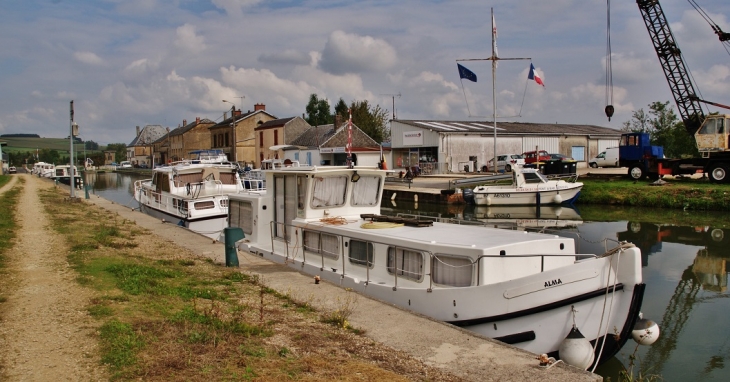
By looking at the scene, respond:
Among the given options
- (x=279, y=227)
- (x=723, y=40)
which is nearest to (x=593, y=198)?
(x=723, y=40)

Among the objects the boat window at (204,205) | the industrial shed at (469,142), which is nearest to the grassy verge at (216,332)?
the boat window at (204,205)

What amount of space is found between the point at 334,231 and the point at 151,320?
446cm

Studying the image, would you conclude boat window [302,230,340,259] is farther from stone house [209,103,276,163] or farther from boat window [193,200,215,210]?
stone house [209,103,276,163]

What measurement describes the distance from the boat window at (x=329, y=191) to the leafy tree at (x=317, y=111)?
72224mm

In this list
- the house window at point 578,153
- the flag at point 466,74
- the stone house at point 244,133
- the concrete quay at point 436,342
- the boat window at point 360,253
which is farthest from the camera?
the stone house at point 244,133

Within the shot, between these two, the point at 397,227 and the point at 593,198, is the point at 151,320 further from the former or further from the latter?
the point at 593,198

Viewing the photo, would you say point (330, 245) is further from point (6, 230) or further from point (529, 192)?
point (529, 192)

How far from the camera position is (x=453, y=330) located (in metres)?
7.75

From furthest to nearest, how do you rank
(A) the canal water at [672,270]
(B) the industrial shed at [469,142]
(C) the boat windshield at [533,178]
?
(B) the industrial shed at [469,142] < (C) the boat windshield at [533,178] < (A) the canal water at [672,270]

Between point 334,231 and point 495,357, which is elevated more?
point 334,231

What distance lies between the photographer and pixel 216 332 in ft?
23.4

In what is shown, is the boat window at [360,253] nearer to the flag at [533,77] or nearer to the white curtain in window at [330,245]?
the white curtain in window at [330,245]

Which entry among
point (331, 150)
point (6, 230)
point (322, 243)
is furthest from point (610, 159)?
point (6, 230)

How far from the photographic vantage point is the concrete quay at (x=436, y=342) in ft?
20.6
